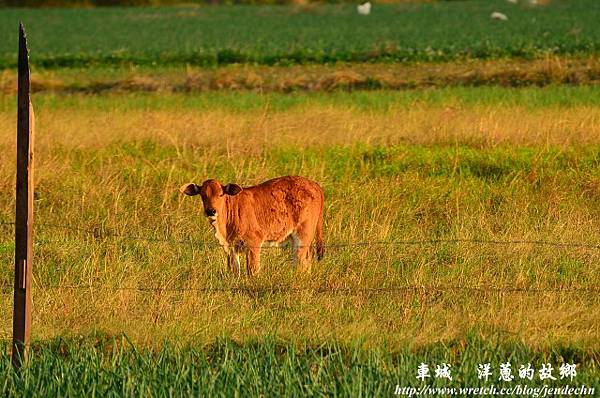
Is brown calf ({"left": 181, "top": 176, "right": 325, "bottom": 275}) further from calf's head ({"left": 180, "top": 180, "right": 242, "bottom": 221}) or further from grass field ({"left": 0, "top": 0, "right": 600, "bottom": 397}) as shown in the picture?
grass field ({"left": 0, "top": 0, "right": 600, "bottom": 397})

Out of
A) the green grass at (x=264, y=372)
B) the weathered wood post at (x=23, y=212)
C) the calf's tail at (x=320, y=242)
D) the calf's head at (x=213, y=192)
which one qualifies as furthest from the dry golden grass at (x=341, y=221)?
the weathered wood post at (x=23, y=212)

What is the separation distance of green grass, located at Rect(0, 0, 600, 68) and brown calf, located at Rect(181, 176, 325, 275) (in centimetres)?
2596

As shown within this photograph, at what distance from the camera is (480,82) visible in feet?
99.8

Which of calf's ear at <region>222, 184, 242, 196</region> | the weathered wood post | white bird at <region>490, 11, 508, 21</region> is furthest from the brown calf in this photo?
white bird at <region>490, 11, 508, 21</region>

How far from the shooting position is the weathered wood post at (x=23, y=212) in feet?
26.4

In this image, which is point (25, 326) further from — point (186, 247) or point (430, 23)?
point (430, 23)

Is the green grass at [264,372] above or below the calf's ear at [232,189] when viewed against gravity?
below

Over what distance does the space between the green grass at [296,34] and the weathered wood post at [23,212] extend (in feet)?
97.3

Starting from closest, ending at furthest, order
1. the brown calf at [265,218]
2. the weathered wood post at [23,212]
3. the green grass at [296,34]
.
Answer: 1. the weathered wood post at [23,212]
2. the brown calf at [265,218]
3. the green grass at [296,34]

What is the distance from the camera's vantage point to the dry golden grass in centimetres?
959

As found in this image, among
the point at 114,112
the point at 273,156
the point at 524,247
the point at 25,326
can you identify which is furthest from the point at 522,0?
the point at 25,326

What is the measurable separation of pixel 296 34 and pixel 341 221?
34794 millimetres

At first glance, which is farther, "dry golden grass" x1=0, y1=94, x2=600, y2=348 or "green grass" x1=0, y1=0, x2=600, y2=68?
"green grass" x1=0, y1=0, x2=600, y2=68

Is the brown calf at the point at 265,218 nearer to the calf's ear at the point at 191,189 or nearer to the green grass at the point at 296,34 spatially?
the calf's ear at the point at 191,189
